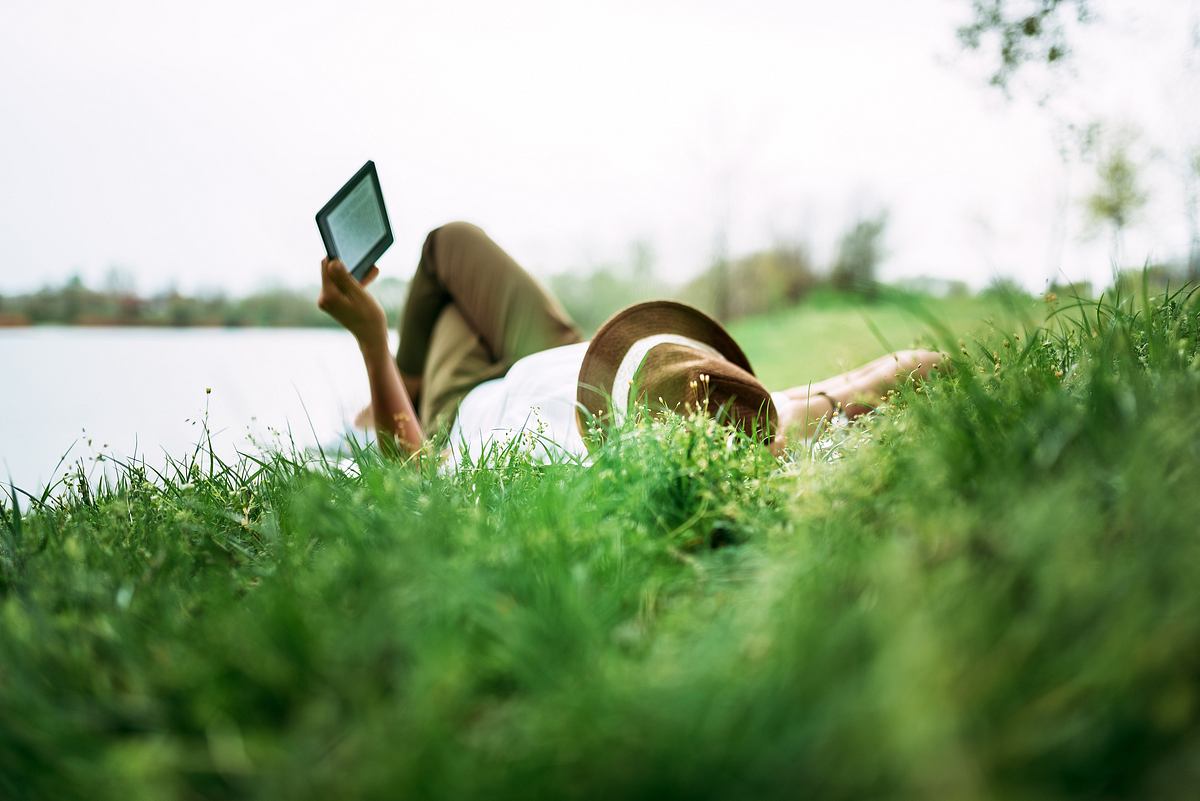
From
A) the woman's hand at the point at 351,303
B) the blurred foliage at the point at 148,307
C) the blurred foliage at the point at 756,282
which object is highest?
the blurred foliage at the point at 148,307

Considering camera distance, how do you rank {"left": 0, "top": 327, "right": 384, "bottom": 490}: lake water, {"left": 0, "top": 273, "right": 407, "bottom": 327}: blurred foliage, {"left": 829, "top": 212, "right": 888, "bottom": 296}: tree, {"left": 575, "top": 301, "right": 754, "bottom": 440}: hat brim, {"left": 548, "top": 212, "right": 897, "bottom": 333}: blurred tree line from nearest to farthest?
{"left": 0, "top": 327, "right": 384, "bottom": 490}: lake water, {"left": 575, "top": 301, "right": 754, "bottom": 440}: hat brim, {"left": 0, "top": 273, "right": 407, "bottom": 327}: blurred foliage, {"left": 548, "top": 212, "right": 897, "bottom": 333}: blurred tree line, {"left": 829, "top": 212, "right": 888, "bottom": 296}: tree

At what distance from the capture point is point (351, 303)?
261 cm

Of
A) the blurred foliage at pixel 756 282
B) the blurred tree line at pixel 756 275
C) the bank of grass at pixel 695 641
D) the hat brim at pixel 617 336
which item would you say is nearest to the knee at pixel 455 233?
the hat brim at pixel 617 336

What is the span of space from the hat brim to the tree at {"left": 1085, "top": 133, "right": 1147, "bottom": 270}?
7677 millimetres

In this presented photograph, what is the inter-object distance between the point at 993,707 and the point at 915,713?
151 millimetres

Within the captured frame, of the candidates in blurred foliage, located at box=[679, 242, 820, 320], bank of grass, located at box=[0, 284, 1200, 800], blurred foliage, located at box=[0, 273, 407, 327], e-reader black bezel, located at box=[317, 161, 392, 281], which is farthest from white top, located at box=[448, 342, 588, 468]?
blurred foliage, located at box=[679, 242, 820, 320]

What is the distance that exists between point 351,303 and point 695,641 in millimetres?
2143

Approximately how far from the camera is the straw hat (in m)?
1.89

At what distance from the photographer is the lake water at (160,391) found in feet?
6.18

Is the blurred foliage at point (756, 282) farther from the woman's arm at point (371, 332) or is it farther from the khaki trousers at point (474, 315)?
the woman's arm at point (371, 332)

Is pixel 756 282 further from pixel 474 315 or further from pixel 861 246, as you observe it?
pixel 474 315

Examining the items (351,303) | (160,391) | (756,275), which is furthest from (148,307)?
(756,275)

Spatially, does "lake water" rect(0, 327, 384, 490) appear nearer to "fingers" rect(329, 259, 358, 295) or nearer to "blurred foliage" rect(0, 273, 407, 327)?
"blurred foliage" rect(0, 273, 407, 327)

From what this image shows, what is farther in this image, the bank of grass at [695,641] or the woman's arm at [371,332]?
the woman's arm at [371,332]
